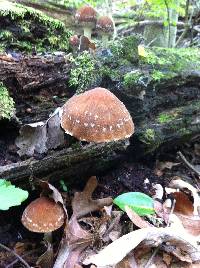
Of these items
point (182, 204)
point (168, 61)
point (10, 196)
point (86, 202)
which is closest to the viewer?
point (10, 196)

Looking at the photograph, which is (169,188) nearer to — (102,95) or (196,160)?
(196,160)

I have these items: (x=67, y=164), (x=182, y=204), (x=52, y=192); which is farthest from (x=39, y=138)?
(x=182, y=204)

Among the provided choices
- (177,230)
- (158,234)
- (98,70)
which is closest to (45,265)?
(158,234)

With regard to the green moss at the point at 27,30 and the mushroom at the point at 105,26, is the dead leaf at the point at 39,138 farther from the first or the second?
the mushroom at the point at 105,26

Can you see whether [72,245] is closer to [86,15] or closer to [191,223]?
[191,223]

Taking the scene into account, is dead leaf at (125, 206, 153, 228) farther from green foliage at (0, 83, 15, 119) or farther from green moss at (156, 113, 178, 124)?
green moss at (156, 113, 178, 124)
